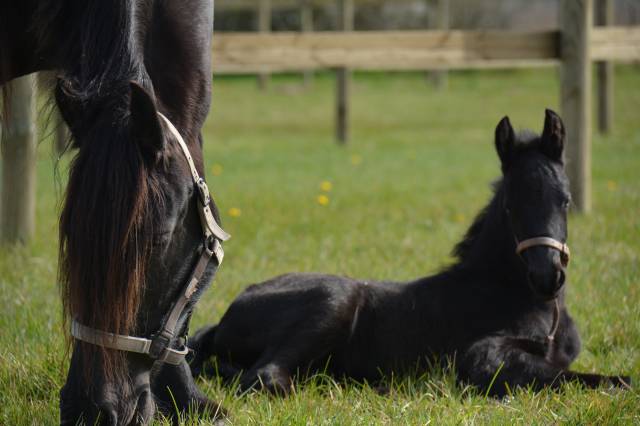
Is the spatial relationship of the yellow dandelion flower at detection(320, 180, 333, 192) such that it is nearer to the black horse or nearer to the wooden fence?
the wooden fence

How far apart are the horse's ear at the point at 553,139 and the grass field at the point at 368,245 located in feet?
3.08

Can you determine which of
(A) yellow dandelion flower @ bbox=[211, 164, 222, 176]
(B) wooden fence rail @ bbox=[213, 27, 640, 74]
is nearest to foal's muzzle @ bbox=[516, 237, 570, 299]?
(B) wooden fence rail @ bbox=[213, 27, 640, 74]

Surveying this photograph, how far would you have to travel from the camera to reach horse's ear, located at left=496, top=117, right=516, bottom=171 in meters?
3.80

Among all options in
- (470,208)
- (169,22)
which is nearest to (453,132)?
(470,208)

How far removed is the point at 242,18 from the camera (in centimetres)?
2638

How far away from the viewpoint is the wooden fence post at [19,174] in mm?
5590

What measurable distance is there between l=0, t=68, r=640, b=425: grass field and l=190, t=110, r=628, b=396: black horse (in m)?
0.16

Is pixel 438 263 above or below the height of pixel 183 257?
below

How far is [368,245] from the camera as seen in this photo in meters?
6.00

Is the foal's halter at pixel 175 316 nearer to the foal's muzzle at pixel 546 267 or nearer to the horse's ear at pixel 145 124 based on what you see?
the horse's ear at pixel 145 124

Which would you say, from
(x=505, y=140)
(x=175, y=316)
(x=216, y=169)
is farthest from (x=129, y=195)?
(x=216, y=169)

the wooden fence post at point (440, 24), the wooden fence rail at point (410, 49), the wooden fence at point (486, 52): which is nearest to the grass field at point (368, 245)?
the wooden fence at point (486, 52)

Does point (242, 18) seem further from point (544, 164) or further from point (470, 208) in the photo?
point (544, 164)

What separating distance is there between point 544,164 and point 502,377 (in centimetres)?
96
